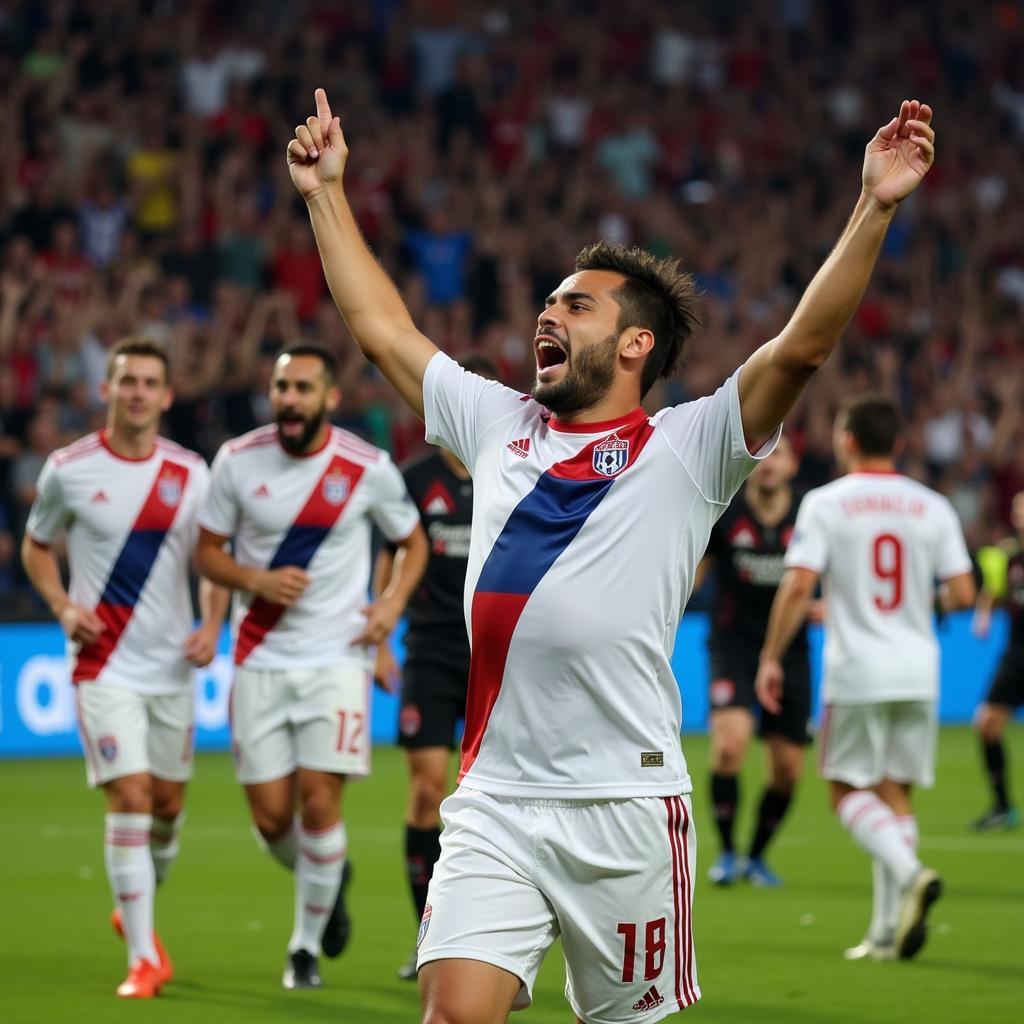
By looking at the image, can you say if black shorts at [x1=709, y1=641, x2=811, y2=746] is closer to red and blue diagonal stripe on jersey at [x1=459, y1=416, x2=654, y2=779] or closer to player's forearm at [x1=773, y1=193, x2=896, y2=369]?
red and blue diagonal stripe on jersey at [x1=459, y1=416, x2=654, y2=779]

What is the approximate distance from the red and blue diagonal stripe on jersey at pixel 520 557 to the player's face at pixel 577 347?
138mm

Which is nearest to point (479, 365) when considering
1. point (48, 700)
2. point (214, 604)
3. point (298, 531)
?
point (298, 531)

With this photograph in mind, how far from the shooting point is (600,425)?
4.95 metres

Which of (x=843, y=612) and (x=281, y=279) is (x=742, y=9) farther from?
(x=843, y=612)

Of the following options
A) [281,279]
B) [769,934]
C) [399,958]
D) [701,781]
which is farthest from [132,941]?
[281,279]

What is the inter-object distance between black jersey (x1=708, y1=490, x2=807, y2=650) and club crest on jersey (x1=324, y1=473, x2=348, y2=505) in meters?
3.12

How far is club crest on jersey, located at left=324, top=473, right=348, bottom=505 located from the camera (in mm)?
8594

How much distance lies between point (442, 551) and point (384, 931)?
194 cm

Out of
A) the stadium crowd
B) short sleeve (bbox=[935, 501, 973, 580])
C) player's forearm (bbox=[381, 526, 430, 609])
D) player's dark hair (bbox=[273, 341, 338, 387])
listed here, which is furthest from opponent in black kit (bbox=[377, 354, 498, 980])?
the stadium crowd

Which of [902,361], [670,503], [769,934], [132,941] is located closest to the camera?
[670,503]

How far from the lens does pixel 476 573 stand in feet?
16.0

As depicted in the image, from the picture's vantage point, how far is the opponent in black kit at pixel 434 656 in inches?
342

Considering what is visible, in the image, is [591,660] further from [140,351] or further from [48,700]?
[48,700]

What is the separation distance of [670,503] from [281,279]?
1573 cm
